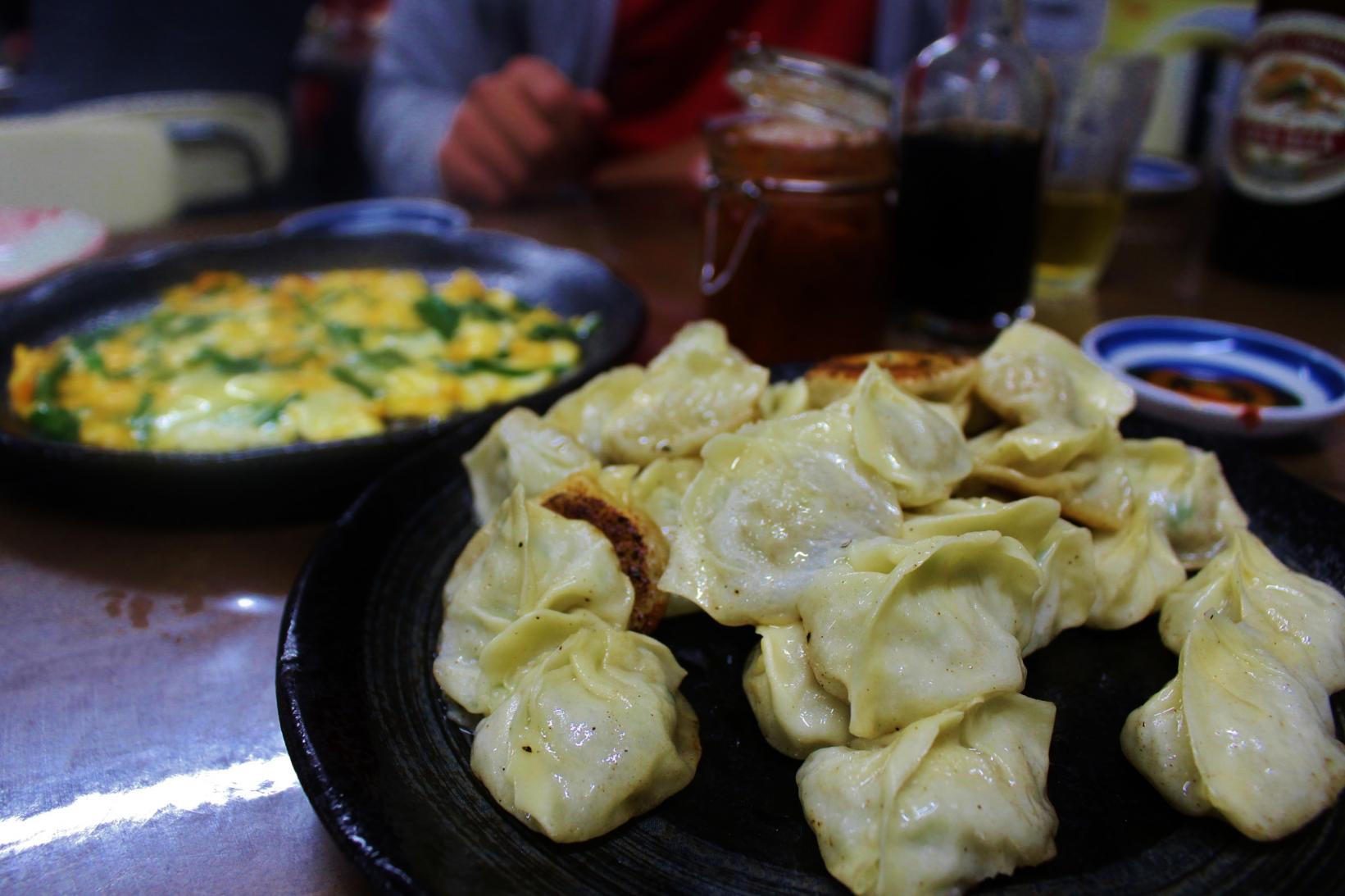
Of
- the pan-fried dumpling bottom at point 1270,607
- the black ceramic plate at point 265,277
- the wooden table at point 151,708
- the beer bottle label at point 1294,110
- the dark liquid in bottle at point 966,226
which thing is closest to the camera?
the wooden table at point 151,708

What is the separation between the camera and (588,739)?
0.93m

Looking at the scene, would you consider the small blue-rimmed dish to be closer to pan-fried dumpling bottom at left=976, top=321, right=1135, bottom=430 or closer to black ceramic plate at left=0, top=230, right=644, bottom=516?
pan-fried dumpling bottom at left=976, top=321, right=1135, bottom=430

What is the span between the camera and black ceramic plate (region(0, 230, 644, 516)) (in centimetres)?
142

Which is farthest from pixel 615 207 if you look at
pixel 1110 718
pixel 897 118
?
pixel 1110 718

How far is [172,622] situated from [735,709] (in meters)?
0.83

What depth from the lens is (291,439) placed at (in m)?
1.70

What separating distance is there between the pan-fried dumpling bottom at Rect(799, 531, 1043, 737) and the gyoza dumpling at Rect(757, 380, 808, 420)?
0.35m

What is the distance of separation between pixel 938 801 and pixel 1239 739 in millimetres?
323

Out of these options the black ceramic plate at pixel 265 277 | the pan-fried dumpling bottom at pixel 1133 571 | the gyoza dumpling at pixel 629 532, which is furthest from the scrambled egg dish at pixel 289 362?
the pan-fried dumpling bottom at pixel 1133 571

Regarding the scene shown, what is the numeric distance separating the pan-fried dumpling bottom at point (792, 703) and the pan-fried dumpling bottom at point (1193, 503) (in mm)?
626

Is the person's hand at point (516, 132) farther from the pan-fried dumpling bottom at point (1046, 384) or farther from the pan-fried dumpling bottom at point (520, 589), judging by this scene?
the pan-fried dumpling bottom at point (520, 589)

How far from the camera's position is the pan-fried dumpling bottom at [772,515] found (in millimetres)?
1082

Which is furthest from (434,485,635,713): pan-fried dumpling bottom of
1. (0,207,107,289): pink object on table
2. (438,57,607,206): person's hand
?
(438,57,607,206): person's hand

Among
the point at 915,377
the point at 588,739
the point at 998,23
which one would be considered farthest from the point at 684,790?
the point at 998,23
